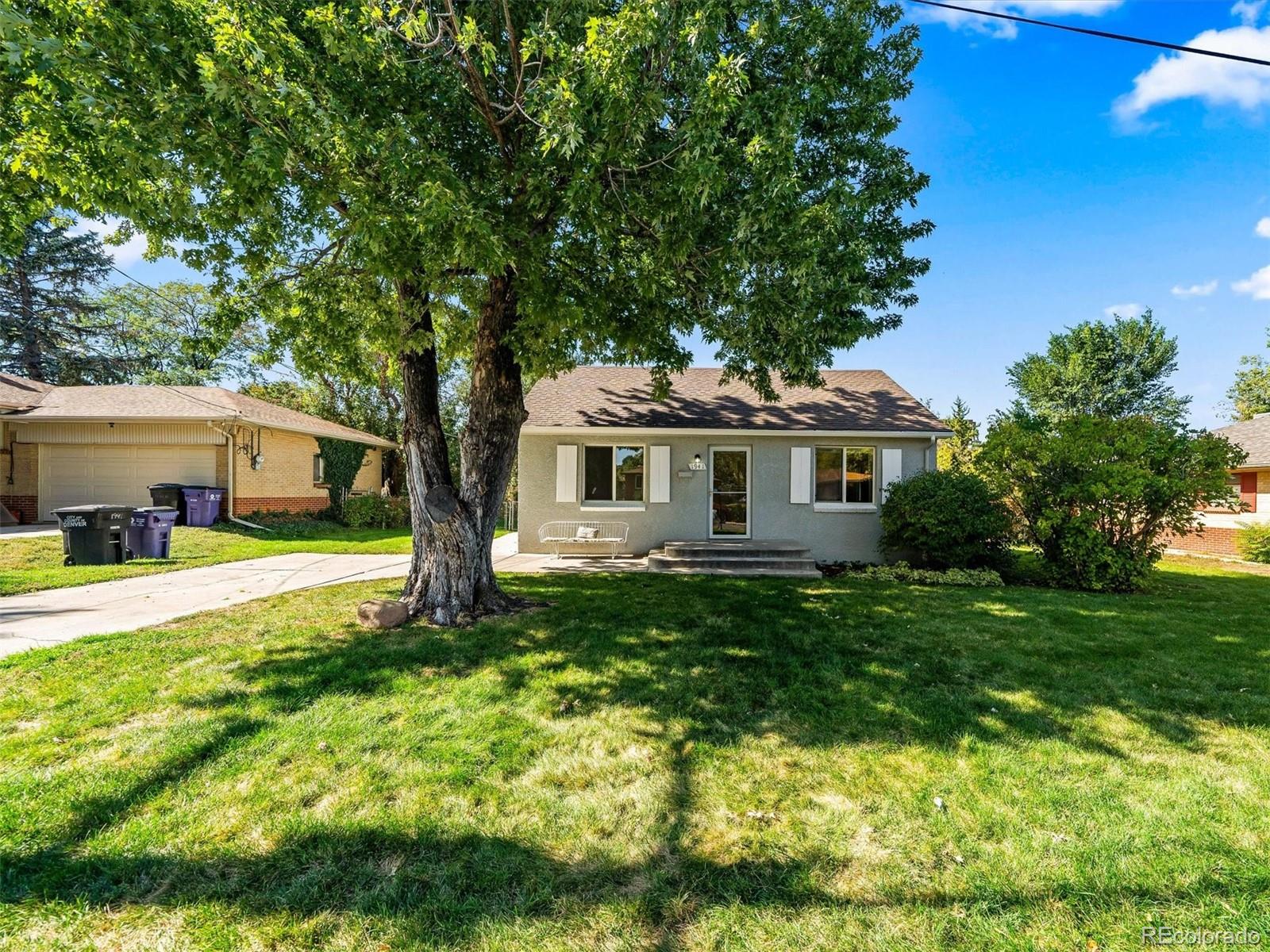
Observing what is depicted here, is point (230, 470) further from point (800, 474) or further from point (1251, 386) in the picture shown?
Result: point (1251, 386)

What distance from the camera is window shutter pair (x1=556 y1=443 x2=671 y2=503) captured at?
11.4 m

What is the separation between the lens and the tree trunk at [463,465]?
6.31 m

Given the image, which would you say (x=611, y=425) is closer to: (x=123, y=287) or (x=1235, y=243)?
(x=1235, y=243)

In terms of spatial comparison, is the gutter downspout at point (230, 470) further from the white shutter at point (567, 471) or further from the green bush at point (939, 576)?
the green bush at point (939, 576)

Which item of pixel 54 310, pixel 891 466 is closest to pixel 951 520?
pixel 891 466

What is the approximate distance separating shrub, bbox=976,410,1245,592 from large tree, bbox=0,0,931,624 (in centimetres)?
436

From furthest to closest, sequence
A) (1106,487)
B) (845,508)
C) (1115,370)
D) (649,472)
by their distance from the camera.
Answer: (1115,370) < (649,472) < (845,508) < (1106,487)

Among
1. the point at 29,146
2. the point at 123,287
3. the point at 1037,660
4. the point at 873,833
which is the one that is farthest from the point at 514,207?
the point at 123,287

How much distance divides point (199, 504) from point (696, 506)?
13377 millimetres

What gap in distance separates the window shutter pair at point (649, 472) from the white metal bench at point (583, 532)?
24.3 inches

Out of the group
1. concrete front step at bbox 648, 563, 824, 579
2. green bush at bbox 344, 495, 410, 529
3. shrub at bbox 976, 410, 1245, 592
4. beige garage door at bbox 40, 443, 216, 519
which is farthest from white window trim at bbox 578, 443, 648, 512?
beige garage door at bbox 40, 443, 216, 519

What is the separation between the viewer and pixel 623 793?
296 centimetres

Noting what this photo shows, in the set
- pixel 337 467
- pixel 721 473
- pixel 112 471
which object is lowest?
pixel 721 473

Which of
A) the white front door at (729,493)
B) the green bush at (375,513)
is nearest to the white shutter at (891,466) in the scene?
the white front door at (729,493)
